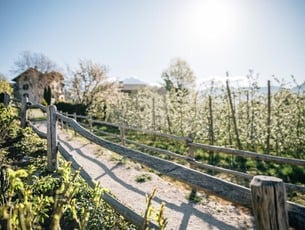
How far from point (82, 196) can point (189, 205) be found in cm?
243

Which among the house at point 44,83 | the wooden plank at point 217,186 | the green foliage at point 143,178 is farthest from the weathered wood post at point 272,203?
the house at point 44,83

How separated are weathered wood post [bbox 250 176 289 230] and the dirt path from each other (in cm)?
248

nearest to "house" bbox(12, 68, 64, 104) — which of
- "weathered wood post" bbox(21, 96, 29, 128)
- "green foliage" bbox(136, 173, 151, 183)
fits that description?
"weathered wood post" bbox(21, 96, 29, 128)

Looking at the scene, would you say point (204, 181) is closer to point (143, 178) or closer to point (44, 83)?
point (143, 178)

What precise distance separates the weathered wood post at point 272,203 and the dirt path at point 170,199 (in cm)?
248

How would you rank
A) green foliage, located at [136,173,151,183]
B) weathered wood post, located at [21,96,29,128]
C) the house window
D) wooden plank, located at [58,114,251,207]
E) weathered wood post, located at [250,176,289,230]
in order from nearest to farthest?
weathered wood post, located at [250,176,289,230] < wooden plank, located at [58,114,251,207] < green foliage, located at [136,173,151,183] < weathered wood post, located at [21,96,29,128] < the house window

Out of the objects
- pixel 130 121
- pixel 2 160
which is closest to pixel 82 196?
pixel 2 160

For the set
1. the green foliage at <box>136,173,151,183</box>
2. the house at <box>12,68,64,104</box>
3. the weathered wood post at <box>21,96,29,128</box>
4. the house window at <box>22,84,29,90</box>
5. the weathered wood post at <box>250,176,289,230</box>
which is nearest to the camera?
the weathered wood post at <box>250,176,289,230</box>

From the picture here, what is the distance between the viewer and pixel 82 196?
3.26 metres

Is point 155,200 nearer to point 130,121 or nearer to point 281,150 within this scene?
point 281,150

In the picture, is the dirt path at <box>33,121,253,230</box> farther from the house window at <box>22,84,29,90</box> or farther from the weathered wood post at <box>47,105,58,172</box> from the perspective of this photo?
the house window at <box>22,84,29,90</box>

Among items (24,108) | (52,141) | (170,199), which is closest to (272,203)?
(52,141)

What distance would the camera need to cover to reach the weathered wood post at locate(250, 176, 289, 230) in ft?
3.76

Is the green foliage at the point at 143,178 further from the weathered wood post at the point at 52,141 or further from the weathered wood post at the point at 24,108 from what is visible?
the weathered wood post at the point at 24,108
